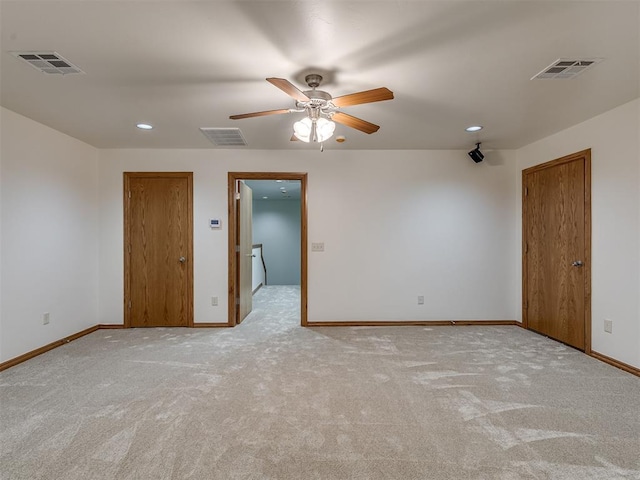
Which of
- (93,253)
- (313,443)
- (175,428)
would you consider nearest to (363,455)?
(313,443)

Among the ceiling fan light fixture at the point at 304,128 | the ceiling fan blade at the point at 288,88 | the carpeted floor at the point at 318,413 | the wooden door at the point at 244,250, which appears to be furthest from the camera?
the wooden door at the point at 244,250

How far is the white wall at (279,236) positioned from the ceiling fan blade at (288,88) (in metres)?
7.50

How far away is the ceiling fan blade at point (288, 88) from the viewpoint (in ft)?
5.92

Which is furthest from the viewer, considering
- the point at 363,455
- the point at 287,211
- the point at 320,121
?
the point at 287,211

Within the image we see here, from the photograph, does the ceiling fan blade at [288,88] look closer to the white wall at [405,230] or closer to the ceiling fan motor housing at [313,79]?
the ceiling fan motor housing at [313,79]

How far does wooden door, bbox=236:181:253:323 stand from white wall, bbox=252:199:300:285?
4516mm

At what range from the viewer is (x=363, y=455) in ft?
5.47

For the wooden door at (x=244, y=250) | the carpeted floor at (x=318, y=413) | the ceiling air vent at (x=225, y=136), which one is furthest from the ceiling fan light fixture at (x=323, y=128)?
the wooden door at (x=244, y=250)

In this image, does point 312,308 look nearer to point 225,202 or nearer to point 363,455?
point 225,202

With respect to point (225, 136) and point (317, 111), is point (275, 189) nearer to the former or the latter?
point (225, 136)

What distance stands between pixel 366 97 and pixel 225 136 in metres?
2.23

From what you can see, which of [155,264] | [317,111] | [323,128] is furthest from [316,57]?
[155,264]

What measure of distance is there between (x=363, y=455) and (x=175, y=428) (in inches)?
46.3

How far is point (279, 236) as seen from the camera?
31.8 ft
